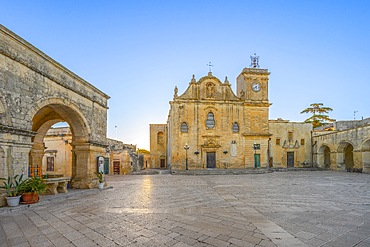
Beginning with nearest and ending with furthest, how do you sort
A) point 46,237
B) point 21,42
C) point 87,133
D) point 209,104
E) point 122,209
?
point 46,237
point 122,209
point 21,42
point 87,133
point 209,104

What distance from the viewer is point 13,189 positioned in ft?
23.9

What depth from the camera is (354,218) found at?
5953 millimetres

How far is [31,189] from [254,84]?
85.1ft

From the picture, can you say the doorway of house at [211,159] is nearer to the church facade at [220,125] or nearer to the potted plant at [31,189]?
the church facade at [220,125]

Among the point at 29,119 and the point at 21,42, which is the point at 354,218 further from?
the point at 21,42

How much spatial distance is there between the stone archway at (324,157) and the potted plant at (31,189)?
1202 inches

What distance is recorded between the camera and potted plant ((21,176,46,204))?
7473mm

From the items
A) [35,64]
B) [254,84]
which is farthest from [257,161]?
[35,64]

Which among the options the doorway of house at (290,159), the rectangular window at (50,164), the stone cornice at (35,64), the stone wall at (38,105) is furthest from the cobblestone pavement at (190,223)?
the doorway of house at (290,159)

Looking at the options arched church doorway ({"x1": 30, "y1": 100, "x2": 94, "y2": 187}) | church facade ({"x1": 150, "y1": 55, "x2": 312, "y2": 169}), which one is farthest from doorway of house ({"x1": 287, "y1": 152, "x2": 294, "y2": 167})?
arched church doorway ({"x1": 30, "y1": 100, "x2": 94, "y2": 187})

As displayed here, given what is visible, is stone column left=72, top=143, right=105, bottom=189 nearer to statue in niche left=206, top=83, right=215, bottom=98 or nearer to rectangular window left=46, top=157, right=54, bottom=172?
rectangular window left=46, top=157, right=54, bottom=172

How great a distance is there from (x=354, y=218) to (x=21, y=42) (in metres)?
11.2

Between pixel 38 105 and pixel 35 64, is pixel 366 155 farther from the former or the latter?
pixel 35 64

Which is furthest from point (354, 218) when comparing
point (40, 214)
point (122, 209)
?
point (40, 214)
